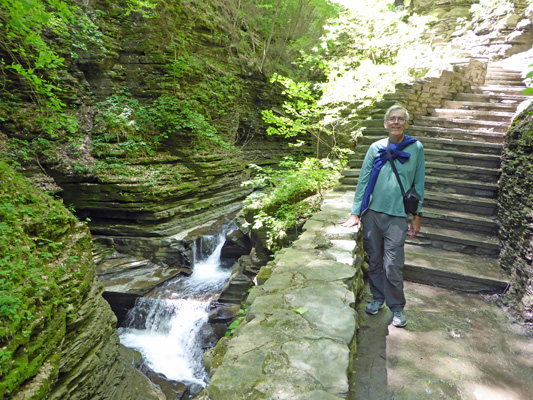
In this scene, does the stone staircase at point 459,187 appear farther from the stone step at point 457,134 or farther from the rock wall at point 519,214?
the rock wall at point 519,214

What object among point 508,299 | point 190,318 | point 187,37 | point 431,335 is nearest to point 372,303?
point 431,335

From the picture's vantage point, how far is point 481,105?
259 inches

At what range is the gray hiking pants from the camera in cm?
246

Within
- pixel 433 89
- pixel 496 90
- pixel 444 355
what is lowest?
pixel 444 355

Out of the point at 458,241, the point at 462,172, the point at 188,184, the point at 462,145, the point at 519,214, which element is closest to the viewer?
the point at 519,214

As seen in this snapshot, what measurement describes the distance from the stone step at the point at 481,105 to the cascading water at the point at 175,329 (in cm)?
781

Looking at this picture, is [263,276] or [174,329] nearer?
[263,276]

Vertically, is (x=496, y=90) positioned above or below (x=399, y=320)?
above

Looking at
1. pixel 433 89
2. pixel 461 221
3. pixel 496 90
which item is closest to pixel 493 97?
pixel 496 90

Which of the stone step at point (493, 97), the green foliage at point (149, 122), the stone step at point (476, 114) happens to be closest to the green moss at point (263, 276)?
the stone step at point (476, 114)

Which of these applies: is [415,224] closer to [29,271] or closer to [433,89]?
[29,271]

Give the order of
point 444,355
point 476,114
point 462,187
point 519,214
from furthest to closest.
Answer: point 476,114
point 462,187
point 519,214
point 444,355

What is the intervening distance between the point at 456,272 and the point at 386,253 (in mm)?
1502

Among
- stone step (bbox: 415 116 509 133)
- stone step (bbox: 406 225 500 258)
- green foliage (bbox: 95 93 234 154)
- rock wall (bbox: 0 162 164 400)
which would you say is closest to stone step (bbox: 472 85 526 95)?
stone step (bbox: 415 116 509 133)
